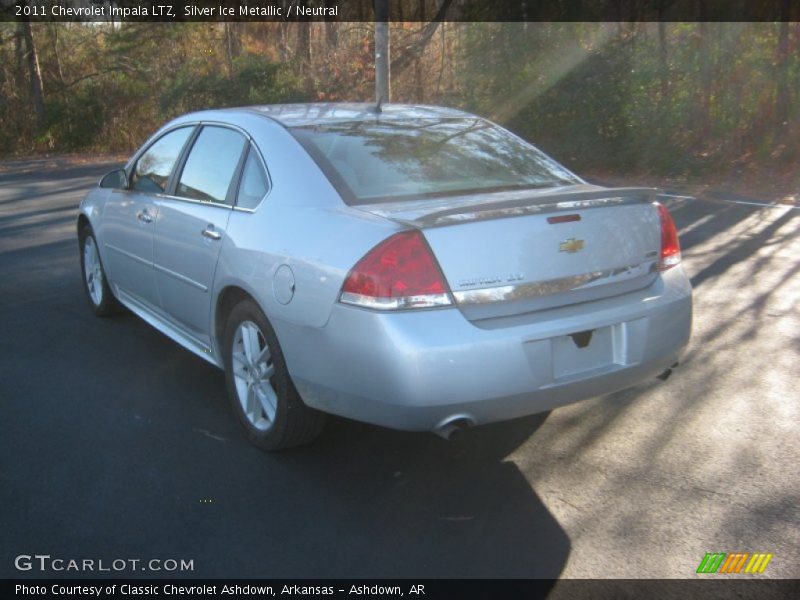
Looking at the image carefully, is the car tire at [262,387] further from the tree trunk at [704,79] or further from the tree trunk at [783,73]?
the tree trunk at [783,73]

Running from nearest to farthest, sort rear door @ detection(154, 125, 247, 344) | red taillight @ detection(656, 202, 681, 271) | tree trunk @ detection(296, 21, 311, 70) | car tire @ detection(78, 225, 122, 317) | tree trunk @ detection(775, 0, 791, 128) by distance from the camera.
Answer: red taillight @ detection(656, 202, 681, 271) → rear door @ detection(154, 125, 247, 344) → car tire @ detection(78, 225, 122, 317) → tree trunk @ detection(775, 0, 791, 128) → tree trunk @ detection(296, 21, 311, 70)

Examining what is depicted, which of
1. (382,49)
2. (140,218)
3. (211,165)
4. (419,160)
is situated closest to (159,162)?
(140,218)

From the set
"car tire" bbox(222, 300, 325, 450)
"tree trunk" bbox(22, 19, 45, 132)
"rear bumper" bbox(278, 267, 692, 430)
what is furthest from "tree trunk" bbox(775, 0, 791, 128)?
"tree trunk" bbox(22, 19, 45, 132)

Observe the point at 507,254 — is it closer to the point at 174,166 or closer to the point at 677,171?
the point at 174,166

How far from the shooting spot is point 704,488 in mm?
3676

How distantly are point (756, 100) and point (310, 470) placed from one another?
50.6ft

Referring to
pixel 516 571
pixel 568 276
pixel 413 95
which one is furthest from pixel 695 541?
pixel 413 95

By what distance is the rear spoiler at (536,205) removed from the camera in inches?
139

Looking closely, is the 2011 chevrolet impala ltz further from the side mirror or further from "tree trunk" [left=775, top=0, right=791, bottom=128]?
"tree trunk" [left=775, top=0, right=791, bottom=128]

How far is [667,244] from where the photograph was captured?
13.4 ft

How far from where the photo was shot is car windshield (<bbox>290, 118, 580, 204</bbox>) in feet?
13.5

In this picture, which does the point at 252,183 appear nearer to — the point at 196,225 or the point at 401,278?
the point at 196,225

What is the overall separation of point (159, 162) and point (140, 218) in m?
0.40

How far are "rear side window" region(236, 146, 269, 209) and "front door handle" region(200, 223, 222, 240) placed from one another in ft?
0.60
